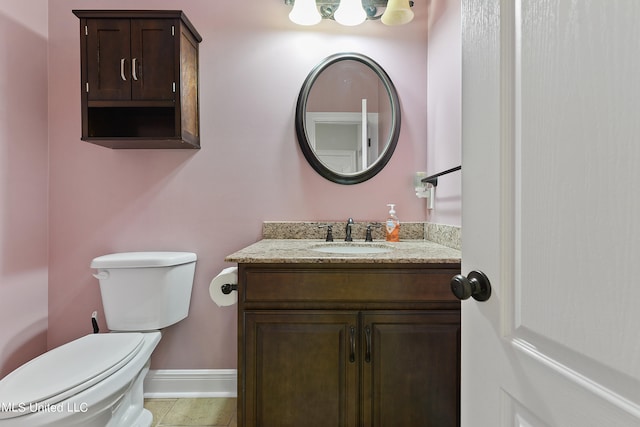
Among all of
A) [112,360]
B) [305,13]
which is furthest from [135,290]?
[305,13]

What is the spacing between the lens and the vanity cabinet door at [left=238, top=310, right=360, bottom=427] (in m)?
1.11

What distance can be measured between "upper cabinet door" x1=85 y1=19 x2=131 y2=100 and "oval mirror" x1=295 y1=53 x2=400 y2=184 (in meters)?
0.83

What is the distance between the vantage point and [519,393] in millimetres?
490

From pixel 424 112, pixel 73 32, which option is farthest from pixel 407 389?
pixel 73 32

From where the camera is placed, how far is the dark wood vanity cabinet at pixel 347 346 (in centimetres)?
111

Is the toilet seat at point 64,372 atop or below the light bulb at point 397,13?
below

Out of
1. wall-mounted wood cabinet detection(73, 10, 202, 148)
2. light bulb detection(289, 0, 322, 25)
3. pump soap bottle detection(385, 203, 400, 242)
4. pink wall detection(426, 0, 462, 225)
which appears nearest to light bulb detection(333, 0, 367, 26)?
light bulb detection(289, 0, 322, 25)

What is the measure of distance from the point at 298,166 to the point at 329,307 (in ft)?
2.80

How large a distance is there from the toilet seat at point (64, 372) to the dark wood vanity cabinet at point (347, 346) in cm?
50

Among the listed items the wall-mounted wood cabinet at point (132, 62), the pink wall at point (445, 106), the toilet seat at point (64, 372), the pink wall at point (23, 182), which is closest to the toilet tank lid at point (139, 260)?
the toilet seat at point (64, 372)

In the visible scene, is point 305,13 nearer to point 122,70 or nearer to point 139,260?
point 122,70

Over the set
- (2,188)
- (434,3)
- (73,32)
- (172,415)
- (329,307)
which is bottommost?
(172,415)

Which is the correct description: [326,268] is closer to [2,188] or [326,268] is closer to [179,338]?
[179,338]

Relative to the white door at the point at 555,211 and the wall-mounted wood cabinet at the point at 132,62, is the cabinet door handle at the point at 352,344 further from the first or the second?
the wall-mounted wood cabinet at the point at 132,62
